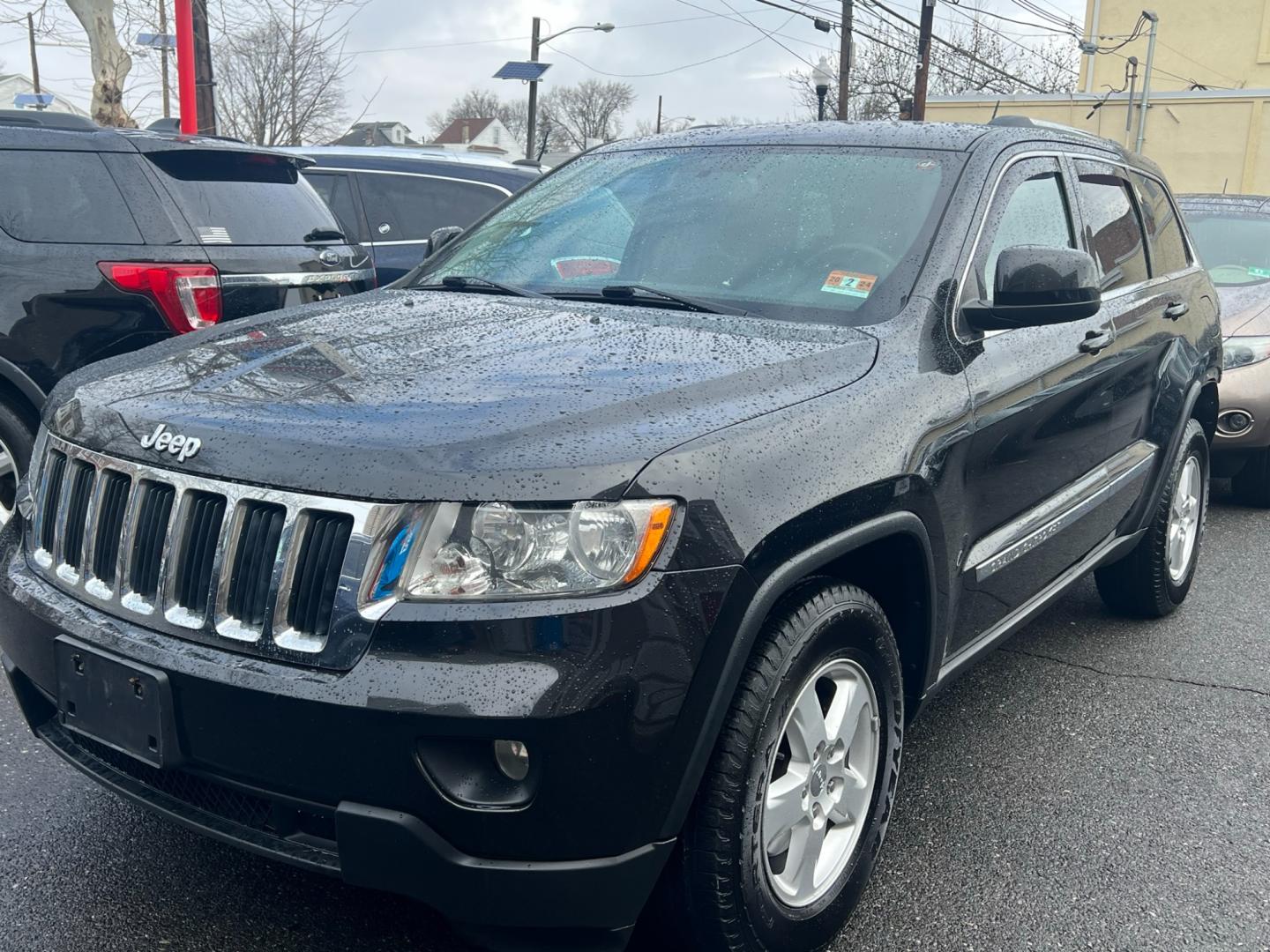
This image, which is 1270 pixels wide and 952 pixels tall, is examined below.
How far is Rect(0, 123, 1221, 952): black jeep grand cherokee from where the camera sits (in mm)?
2055

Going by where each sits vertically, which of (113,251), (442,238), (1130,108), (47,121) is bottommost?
(113,251)

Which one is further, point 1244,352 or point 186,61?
point 186,61

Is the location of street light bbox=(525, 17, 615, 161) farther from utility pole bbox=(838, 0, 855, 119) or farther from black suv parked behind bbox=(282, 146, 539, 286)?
black suv parked behind bbox=(282, 146, 539, 286)

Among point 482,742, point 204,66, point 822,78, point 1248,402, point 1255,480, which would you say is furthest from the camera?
point 822,78

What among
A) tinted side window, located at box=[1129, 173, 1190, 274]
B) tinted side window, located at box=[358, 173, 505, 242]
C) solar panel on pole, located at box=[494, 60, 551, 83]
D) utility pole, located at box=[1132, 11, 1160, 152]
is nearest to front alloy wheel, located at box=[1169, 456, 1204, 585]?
tinted side window, located at box=[1129, 173, 1190, 274]

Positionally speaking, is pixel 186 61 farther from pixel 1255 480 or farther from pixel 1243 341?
pixel 1255 480

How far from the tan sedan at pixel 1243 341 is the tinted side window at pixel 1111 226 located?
6.55ft

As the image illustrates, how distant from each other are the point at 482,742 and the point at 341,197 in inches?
266

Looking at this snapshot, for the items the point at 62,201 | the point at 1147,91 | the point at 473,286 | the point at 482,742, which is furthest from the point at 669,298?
the point at 1147,91

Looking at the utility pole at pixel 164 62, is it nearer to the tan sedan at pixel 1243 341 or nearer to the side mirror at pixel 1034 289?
the tan sedan at pixel 1243 341

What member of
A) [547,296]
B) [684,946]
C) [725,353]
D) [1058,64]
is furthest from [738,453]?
[1058,64]

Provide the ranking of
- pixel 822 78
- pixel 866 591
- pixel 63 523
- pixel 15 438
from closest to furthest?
pixel 63 523
pixel 866 591
pixel 15 438
pixel 822 78

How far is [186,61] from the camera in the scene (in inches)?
456

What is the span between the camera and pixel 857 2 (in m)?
23.9
